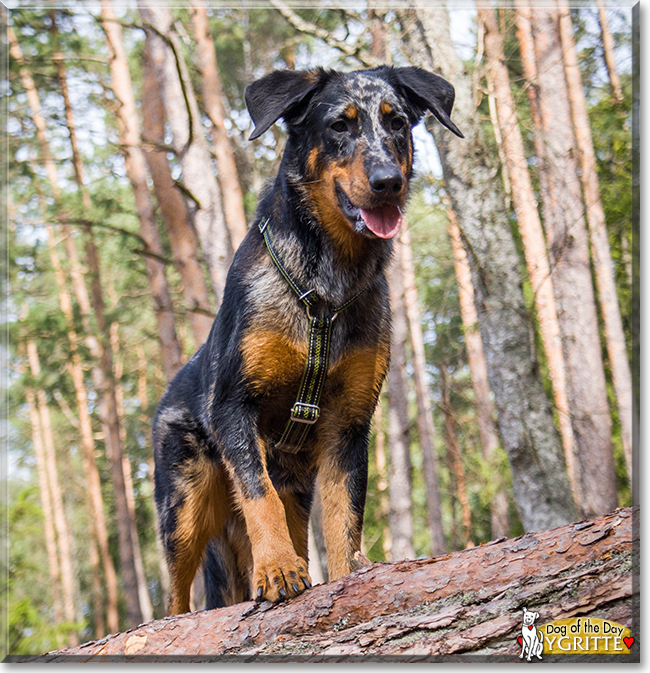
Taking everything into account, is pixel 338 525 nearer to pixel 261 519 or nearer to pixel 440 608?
pixel 261 519

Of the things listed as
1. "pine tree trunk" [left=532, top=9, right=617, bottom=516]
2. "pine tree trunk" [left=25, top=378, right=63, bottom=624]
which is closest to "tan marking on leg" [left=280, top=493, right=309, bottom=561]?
"pine tree trunk" [left=532, top=9, right=617, bottom=516]

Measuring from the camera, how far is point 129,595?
17719 millimetres

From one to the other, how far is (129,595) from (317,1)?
49.3ft

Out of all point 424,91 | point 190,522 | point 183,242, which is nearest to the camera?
point 424,91

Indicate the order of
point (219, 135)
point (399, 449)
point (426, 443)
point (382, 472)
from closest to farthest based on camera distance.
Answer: point (219, 135) → point (399, 449) → point (426, 443) → point (382, 472)

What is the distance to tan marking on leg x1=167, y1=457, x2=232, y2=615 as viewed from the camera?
4051 mm

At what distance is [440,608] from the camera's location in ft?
8.82

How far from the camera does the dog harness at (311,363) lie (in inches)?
133

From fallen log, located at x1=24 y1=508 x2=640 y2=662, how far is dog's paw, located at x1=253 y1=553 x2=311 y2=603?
43 mm

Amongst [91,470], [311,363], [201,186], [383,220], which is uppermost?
[201,186]

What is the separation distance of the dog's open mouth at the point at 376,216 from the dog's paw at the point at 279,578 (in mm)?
1600

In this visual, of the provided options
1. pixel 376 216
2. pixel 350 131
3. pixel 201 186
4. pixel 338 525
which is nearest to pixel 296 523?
pixel 338 525

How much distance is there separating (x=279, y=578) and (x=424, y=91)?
2607 mm

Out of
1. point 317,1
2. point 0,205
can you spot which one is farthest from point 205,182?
point 317,1
